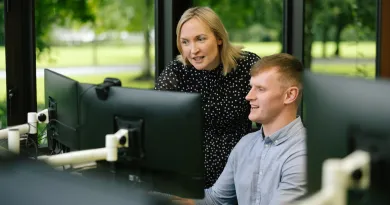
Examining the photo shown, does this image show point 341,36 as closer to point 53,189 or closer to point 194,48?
point 194,48

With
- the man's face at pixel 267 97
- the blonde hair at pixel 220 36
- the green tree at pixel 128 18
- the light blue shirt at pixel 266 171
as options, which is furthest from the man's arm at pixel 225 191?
the green tree at pixel 128 18

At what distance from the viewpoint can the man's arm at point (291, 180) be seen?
6.91 ft

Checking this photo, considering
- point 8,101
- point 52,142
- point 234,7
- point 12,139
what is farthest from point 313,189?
point 234,7

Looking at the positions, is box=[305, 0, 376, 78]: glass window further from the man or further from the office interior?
the man

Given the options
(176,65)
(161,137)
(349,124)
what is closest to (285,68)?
(161,137)

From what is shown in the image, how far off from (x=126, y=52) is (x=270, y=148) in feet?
6.40

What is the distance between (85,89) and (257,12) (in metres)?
2.13

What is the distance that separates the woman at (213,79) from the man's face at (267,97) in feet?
1.84

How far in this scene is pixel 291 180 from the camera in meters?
2.13

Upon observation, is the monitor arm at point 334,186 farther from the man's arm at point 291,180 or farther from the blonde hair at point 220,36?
the blonde hair at point 220,36

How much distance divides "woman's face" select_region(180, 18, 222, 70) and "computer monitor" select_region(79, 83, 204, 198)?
3.05 feet

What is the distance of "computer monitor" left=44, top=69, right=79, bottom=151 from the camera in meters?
2.26

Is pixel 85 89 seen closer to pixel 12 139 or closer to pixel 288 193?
pixel 12 139

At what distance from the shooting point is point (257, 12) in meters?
4.12
